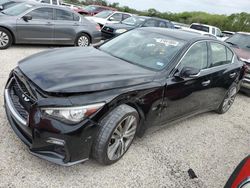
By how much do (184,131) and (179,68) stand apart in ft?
4.27

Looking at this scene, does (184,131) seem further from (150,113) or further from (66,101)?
(66,101)

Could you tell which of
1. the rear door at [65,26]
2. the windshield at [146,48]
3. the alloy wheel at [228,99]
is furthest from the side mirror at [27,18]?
the alloy wheel at [228,99]

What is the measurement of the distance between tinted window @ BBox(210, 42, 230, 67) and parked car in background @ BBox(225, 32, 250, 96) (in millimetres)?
2391

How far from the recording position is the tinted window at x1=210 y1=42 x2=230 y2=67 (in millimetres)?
4486

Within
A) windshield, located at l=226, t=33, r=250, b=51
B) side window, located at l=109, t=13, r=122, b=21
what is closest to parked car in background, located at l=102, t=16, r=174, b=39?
side window, located at l=109, t=13, r=122, b=21

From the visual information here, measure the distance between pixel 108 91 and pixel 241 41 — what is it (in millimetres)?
7184

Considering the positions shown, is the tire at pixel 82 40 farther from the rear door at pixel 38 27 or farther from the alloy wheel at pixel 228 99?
the alloy wheel at pixel 228 99

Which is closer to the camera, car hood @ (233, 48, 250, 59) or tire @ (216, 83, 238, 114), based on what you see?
tire @ (216, 83, 238, 114)

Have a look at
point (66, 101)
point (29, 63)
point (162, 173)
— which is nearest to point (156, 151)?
point (162, 173)

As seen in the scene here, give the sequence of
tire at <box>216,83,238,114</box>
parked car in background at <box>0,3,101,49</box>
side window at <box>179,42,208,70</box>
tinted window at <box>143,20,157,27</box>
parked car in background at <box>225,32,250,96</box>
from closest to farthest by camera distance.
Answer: side window at <box>179,42,208,70</box>, tire at <box>216,83,238,114</box>, parked car in background at <box>225,32,250,96</box>, parked car in background at <box>0,3,101,49</box>, tinted window at <box>143,20,157,27</box>

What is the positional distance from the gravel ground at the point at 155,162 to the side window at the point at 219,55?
1.19m

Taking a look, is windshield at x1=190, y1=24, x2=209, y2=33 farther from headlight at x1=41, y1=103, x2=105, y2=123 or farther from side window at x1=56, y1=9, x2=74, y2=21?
headlight at x1=41, y1=103, x2=105, y2=123

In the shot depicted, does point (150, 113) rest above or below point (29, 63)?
below

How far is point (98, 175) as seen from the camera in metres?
3.01
